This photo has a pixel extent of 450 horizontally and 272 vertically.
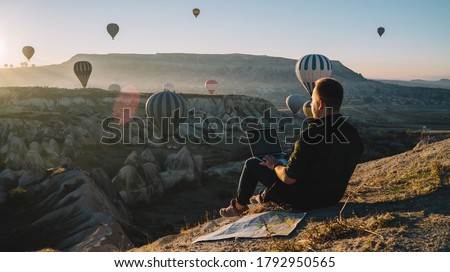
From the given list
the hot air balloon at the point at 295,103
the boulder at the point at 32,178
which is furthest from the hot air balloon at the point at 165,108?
the hot air balloon at the point at 295,103

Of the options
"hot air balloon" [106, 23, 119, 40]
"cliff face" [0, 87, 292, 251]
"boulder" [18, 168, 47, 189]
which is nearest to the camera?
"cliff face" [0, 87, 292, 251]

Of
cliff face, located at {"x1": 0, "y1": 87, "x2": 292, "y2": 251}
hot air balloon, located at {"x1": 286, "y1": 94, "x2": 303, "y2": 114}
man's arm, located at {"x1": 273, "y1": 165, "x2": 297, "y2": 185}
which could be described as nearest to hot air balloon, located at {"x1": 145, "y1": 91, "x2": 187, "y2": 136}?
cliff face, located at {"x1": 0, "y1": 87, "x2": 292, "y2": 251}

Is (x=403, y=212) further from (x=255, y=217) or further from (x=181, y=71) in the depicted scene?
(x=181, y=71)

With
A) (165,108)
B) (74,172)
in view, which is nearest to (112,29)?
(165,108)

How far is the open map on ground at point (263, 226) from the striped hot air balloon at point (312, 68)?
29.4m

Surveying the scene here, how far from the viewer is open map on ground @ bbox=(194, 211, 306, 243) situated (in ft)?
16.6

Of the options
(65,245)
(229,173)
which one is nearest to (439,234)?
(65,245)

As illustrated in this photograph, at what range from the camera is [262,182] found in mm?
5664

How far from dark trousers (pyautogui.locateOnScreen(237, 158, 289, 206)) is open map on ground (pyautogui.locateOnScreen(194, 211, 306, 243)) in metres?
0.26

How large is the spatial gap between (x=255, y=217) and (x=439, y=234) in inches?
96.2

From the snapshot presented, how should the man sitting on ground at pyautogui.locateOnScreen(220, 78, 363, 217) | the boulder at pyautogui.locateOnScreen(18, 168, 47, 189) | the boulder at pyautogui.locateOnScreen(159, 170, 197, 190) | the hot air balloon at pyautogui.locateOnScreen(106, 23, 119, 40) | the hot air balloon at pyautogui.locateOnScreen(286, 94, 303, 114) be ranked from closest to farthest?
1. the man sitting on ground at pyautogui.locateOnScreen(220, 78, 363, 217)
2. the boulder at pyautogui.locateOnScreen(18, 168, 47, 189)
3. the boulder at pyautogui.locateOnScreen(159, 170, 197, 190)
4. the hot air balloon at pyautogui.locateOnScreen(286, 94, 303, 114)
5. the hot air balloon at pyautogui.locateOnScreen(106, 23, 119, 40)

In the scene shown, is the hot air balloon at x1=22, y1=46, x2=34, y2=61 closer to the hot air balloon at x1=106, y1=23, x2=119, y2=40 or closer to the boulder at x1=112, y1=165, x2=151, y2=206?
the hot air balloon at x1=106, y1=23, x2=119, y2=40

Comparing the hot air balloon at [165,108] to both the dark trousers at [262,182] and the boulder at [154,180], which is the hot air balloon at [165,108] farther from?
the dark trousers at [262,182]

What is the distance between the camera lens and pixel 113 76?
19412 cm
